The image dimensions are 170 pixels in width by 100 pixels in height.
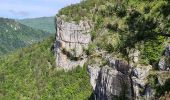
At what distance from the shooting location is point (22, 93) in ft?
519

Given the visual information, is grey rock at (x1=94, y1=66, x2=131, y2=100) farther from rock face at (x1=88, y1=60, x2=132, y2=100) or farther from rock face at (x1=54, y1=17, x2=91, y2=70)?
rock face at (x1=54, y1=17, x2=91, y2=70)

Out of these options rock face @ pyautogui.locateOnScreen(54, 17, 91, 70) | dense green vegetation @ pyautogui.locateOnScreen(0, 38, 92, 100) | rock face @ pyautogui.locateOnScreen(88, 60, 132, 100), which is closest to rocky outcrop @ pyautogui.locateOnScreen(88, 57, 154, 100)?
rock face @ pyautogui.locateOnScreen(88, 60, 132, 100)

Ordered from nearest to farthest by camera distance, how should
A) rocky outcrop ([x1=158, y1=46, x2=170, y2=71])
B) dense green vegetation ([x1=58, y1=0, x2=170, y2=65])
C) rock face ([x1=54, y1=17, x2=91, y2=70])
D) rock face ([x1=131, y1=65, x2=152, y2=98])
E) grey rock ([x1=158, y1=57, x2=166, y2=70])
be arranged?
1. dense green vegetation ([x1=58, y1=0, x2=170, y2=65])
2. rocky outcrop ([x1=158, y1=46, x2=170, y2=71])
3. grey rock ([x1=158, y1=57, x2=166, y2=70])
4. rock face ([x1=131, y1=65, x2=152, y2=98])
5. rock face ([x1=54, y1=17, x2=91, y2=70])

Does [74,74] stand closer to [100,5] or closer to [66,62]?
[66,62]

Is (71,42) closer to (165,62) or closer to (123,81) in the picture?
(123,81)

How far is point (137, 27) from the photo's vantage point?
98.8ft

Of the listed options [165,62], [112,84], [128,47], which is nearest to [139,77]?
[165,62]

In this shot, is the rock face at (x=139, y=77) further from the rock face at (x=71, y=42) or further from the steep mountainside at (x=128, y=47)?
the rock face at (x=71, y=42)

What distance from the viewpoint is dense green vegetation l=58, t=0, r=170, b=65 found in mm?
29991

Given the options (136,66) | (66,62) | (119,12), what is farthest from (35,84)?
(119,12)

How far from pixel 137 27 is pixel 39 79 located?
126 metres

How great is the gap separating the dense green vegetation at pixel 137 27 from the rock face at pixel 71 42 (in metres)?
4.64

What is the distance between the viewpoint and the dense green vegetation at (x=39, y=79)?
137875 mm

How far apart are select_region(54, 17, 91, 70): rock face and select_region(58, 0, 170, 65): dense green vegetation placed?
15.2ft
